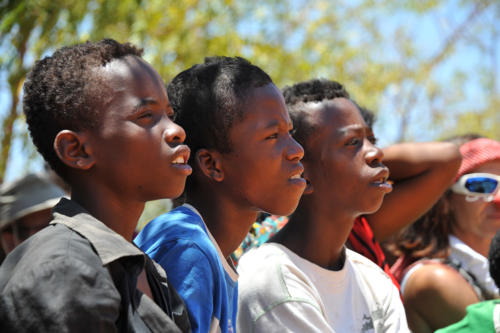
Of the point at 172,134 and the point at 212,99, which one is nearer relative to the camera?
the point at 172,134

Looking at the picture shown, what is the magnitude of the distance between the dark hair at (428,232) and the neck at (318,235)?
1.34 m

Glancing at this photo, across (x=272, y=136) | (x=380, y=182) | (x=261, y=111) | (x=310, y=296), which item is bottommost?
(x=310, y=296)

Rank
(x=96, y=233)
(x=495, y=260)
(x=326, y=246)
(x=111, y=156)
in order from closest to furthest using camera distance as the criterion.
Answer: (x=96, y=233)
(x=111, y=156)
(x=326, y=246)
(x=495, y=260)

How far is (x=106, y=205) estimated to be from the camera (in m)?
2.04

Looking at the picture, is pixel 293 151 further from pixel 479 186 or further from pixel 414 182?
pixel 479 186

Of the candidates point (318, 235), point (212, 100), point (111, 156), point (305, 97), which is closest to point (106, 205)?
point (111, 156)

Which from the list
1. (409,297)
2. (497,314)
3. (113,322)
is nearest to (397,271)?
(409,297)

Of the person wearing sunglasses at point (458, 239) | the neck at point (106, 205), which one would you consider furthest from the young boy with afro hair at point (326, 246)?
the person wearing sunglasses at point (458, 239)

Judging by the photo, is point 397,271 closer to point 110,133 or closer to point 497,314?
point 497,314

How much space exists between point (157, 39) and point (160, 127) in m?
6.02

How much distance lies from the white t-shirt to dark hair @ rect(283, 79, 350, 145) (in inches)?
23.6

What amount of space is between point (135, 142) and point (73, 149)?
190 millimetres

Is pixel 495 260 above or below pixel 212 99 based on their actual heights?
below

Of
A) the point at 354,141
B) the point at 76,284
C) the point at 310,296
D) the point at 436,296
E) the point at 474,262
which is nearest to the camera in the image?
the point at 76,284
